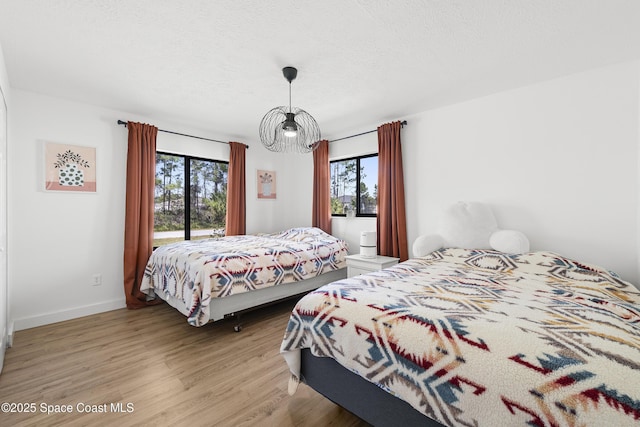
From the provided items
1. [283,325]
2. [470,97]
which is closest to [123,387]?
[283,325]

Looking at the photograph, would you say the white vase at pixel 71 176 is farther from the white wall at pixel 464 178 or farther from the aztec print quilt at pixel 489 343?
the aztec print quilt at pixel 489 343

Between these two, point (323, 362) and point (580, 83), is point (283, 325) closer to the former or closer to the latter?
point (323, 362)

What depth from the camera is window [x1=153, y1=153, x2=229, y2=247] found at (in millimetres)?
3760

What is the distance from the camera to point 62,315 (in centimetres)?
291

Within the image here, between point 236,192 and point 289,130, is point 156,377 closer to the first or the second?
point 289,130

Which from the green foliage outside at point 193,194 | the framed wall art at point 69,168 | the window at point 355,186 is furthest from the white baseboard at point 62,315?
the window at point 355,186

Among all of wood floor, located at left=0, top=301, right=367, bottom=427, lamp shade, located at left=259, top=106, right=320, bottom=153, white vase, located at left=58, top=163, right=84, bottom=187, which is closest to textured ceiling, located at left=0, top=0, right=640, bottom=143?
lamp shade, located at left=259, top=106, right=320, bottom=153

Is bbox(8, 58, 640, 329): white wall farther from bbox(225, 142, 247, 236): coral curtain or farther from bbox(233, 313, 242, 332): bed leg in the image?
bbox(233, 313, 242, 332): bed leg

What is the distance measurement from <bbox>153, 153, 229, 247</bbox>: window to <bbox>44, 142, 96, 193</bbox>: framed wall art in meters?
0.73

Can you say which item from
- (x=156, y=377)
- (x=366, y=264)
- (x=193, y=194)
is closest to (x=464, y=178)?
(x=366, y=264)

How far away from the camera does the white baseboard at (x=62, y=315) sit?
106 inches

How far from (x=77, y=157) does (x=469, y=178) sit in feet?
13.8

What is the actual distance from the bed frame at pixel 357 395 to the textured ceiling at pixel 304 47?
6.58 ft

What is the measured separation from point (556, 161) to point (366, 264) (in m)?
2.00
